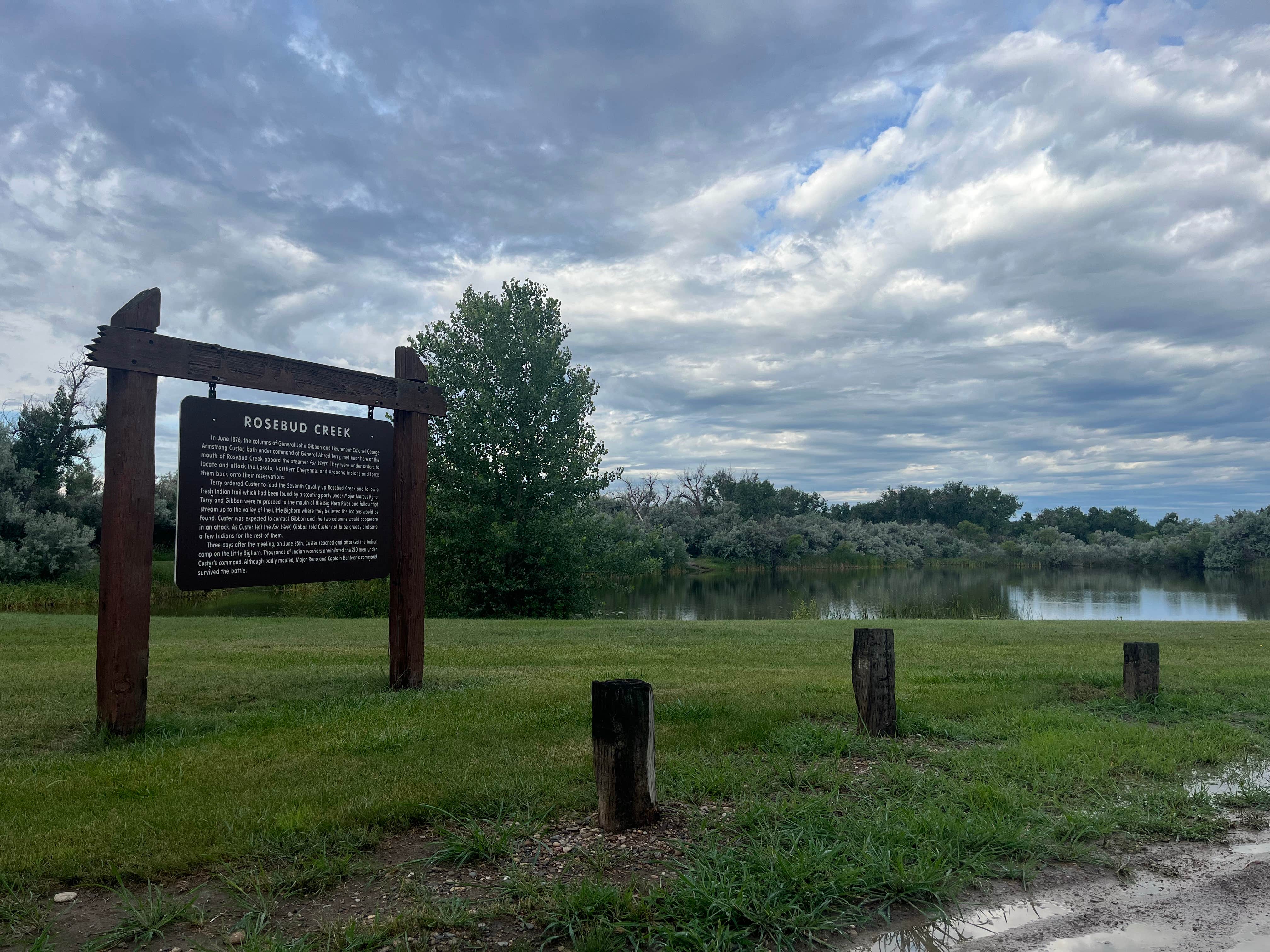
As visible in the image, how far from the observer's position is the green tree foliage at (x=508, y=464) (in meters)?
24.5

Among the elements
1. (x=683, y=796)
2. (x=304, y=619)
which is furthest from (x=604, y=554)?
(x=683, y=796)

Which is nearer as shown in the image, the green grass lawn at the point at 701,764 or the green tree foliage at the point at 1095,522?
the green grass lawn at the point at 701,764

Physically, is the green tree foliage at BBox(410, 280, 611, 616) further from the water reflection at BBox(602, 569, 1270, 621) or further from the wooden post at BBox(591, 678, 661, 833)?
the wooden post at BBox(591, 678, 661, 833)

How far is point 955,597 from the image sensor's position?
31625 millimetres

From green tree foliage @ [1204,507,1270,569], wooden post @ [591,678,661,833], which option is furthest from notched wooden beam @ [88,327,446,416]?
green tree foliage @ [1204,507,1270,569]

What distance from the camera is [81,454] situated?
104ft

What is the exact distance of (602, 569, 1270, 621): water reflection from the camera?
2608cm

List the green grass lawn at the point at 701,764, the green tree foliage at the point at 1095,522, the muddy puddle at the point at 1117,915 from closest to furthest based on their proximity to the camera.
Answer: the muddy puddle at the point at 1117,915 < the green grass lawn at the point at 701,764 < the green tree foliage at the point at 1095,522

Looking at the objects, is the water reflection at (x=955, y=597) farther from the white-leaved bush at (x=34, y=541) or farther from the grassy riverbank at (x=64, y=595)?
the white-leaved bush at (x=34, y=541)

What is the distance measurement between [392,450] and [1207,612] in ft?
96.7

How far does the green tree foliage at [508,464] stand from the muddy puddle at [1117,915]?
67.8 ft

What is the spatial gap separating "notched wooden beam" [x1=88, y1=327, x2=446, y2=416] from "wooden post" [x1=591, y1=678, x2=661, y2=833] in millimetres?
4577

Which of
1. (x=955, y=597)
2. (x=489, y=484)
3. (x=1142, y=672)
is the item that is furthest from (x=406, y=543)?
(x=955, y=597)

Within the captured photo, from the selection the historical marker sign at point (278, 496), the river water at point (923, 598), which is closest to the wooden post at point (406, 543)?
the historical marker sign at point (278, 496)
